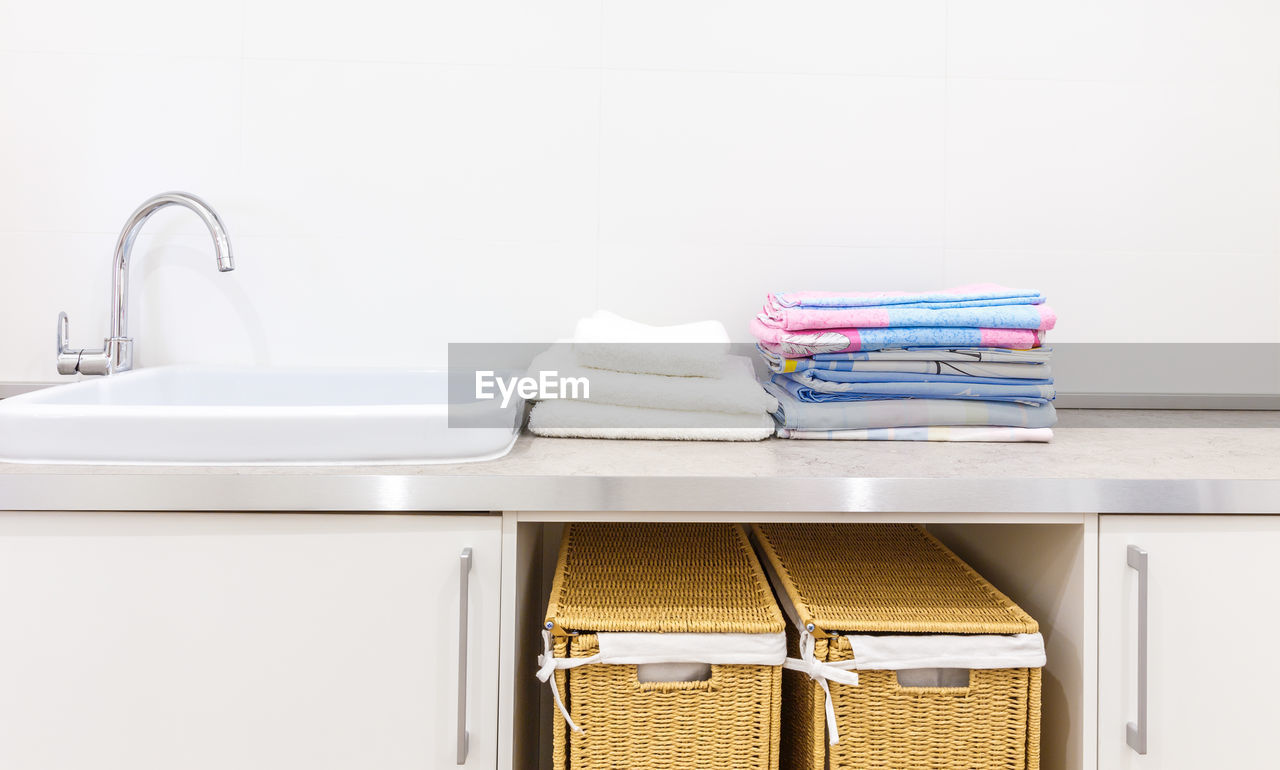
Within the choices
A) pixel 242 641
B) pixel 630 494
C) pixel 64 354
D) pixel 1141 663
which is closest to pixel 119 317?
pixel 64 354

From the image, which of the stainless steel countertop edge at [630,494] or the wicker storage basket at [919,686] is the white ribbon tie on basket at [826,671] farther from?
the stainless steel countertop edge at [630,494]

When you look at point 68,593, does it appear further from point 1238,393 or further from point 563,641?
point 1238,393

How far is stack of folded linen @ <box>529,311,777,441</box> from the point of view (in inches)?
38.6

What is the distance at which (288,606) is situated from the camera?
2.53ft

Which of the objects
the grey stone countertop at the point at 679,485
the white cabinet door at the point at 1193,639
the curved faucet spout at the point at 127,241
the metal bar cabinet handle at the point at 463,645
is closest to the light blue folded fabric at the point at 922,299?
the grey stone countertop at the point at 679,485

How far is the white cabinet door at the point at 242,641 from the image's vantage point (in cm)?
76

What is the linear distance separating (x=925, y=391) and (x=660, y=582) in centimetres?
43

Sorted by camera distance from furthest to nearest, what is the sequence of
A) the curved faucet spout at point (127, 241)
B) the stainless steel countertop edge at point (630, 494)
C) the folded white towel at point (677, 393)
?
1. the curved faucet spout at point (127, 241)
2. the folded white towel at point (677, 393)
3. the stainless steel countertop edge at point (630, 494)

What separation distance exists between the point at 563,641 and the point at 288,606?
11.2 inches

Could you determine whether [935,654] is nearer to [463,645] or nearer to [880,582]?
→ [880,582]

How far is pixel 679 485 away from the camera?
0.78 m

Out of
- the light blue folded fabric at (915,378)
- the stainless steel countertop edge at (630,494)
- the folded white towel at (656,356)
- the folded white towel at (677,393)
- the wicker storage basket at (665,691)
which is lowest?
the wicker storage basket at (665,691)

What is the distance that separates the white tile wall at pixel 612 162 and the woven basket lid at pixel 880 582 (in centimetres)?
43

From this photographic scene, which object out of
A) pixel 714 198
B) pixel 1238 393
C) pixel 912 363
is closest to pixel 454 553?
pixel 912 363
